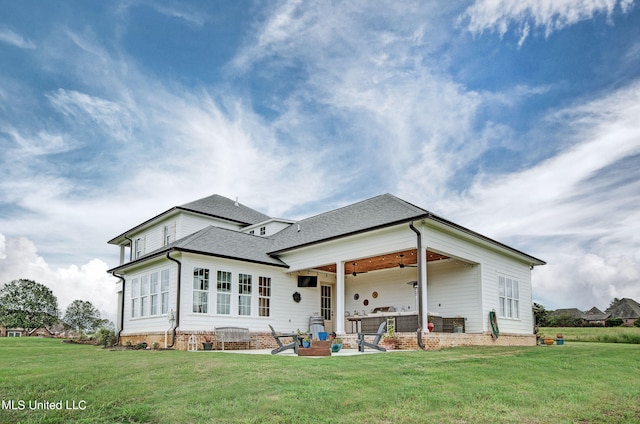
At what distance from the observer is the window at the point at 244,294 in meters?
18.2

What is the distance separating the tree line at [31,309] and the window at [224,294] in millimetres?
29783

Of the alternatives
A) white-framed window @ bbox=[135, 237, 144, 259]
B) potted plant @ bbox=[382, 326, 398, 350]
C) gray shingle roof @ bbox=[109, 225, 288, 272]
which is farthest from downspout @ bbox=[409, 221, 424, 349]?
white-framed window @ bbox=[135, 237, 144, 259]

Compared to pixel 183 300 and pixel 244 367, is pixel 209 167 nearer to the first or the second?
pixel 183 300

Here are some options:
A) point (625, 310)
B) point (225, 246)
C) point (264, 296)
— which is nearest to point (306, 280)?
point (264, 296)

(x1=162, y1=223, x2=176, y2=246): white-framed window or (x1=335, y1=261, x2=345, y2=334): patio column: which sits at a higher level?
(x1=162, y1=223, x2=176, y2=246): white-framed window

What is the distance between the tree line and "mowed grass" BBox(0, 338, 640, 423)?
3806cm

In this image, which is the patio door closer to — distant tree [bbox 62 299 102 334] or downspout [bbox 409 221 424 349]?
downspout [bbox 409 221 424 349]

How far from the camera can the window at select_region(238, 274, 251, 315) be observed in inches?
715

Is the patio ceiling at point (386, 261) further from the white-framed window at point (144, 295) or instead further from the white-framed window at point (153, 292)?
the white-framed window at point (144, 295)

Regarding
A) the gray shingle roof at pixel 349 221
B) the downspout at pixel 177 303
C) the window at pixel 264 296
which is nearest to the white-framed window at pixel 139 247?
the gray shingle roof at pixel 349 221

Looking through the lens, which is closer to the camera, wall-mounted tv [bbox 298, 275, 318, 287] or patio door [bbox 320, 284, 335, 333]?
wall-mounted tv [bbox 298, 275, 318, 287]

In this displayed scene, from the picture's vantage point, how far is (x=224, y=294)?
17.7 meters

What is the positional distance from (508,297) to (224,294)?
440 inches

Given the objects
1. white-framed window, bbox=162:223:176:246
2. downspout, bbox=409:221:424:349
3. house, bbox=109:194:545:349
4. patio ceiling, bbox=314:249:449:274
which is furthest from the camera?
white-framed window, bbox=162:223:176:246
